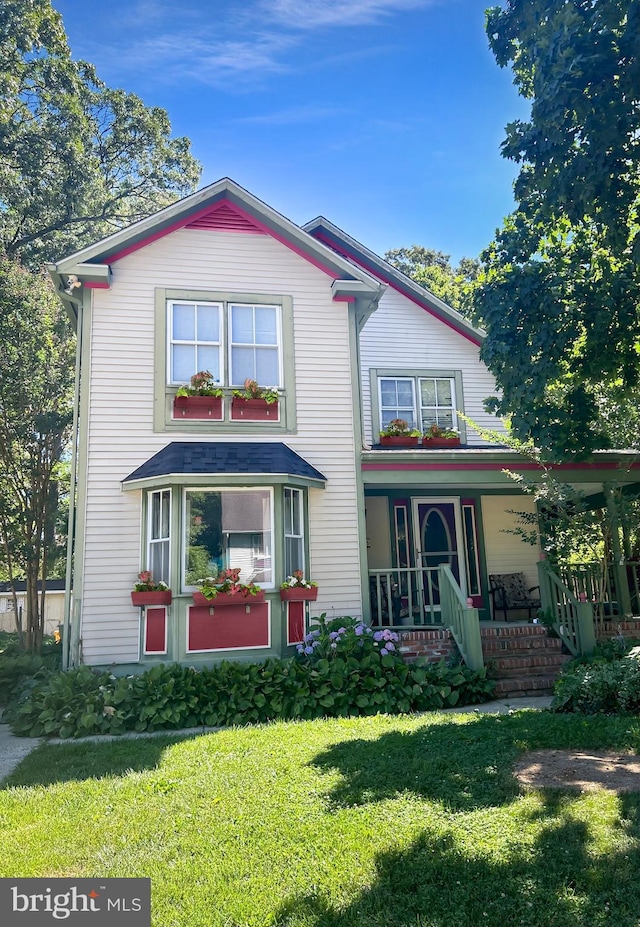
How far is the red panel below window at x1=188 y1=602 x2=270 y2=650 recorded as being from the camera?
369 inches

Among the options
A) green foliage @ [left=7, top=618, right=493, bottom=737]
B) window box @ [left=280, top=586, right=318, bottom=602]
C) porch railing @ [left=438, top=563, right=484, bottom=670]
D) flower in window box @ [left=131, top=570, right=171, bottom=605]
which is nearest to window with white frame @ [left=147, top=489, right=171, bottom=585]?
flower in window box @ [left=131, top=570, right=171, bottom=605]

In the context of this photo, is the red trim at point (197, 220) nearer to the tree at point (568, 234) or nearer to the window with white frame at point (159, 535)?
the tree at point (568, 234)

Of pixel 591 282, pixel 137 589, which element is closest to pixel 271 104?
pixel 591 282

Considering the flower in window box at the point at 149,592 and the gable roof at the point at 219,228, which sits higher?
the gable roof at the point at 219,228

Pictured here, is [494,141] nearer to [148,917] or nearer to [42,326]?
[148,917]

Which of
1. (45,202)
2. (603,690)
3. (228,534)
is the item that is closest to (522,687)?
(603,690)

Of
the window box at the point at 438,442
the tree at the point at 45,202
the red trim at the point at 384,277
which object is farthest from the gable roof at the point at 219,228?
the tree at the point at 45,202

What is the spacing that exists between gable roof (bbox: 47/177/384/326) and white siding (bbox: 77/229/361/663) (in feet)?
0.53

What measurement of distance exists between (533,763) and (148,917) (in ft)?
11.1

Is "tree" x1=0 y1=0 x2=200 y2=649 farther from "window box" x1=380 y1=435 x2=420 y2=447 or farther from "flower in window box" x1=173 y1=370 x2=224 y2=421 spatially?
"window box" x1=380 y1=435 x2=420 y2=447

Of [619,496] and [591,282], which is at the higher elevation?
[591,282]

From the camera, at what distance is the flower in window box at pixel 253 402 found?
1056 centimetres

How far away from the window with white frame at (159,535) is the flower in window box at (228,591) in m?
0.68

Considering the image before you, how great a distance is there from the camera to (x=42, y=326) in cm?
1479
